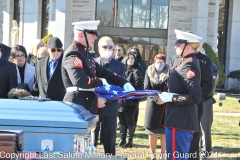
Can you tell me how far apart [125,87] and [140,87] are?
11.3 ft

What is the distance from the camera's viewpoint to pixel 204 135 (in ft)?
26.0

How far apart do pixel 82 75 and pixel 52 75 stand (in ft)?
3.54

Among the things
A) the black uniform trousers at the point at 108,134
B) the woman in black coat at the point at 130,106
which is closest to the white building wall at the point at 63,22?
the woman in black coat at the point at 130,106

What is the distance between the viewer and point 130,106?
926 cm

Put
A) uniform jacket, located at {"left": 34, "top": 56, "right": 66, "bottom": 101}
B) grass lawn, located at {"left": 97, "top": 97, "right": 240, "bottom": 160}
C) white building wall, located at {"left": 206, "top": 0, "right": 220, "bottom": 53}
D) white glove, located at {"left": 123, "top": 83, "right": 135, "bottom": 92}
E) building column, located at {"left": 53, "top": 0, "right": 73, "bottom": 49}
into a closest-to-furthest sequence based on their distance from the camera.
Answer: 1. white glove, located at {"left": 123, "top": 83, "right": 135, "bottom": 92}
2. uniform jacket, located at {"left": 34, "top": 56, "right": 66, "bottom": 101}
3. grass lawn, located at {"left": 97, "top": 97, "right": 240, "bottom": 160}
4. building column, located at {"left": 53, "top": 0, "right": 73, "bottom": 49}
5. white building wall, located at {"left": 206, "top": 0, "right": 220, "bottom": 53}

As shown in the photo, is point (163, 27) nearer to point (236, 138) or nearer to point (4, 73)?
point (236, 138)

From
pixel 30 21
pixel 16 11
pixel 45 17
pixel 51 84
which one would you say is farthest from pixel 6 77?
pixel 16 11

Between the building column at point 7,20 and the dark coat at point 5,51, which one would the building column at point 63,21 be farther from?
the dark coat at point 5,51

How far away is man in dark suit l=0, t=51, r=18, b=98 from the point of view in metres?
6.05

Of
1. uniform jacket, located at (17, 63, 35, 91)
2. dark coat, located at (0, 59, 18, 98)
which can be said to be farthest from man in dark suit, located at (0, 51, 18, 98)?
uniform jacket, located at (17, 63, 35, 91)

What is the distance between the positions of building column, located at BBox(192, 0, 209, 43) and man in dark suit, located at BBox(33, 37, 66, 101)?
15261 mm

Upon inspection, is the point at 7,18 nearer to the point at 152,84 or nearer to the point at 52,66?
the point at 152,84

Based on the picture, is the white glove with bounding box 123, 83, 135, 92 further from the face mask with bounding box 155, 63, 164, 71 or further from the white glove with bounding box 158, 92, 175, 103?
the face mask with bounding box 155, 63, 164, 71

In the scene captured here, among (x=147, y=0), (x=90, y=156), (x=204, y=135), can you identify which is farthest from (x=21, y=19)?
(x=90, y=156)
